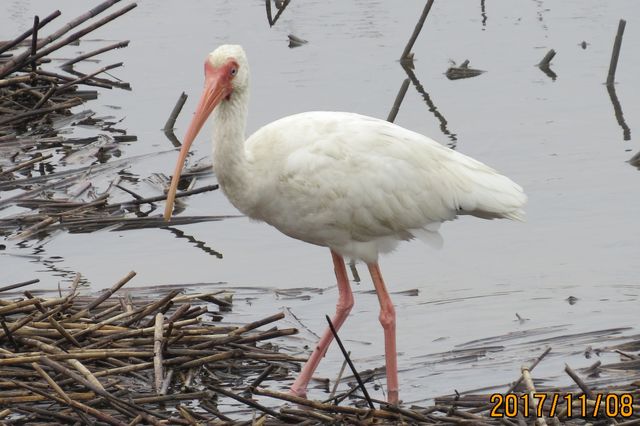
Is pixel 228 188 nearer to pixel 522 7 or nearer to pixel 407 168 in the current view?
pixel 407 168

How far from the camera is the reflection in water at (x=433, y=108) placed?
550 inches

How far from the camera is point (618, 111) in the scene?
1484 centimetres

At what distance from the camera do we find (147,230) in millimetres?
11648

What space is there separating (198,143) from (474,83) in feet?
12.6

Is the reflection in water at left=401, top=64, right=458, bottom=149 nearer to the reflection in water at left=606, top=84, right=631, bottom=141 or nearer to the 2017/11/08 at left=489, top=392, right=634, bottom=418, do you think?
the reflection in water at left=606, top=84, right=631, bottom=141

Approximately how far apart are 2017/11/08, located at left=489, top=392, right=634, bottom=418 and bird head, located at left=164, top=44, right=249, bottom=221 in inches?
91.8

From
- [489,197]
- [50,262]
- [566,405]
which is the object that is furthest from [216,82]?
[50,262]

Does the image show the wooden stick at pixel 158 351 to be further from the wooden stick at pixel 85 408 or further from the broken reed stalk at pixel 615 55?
the broken reed stalk at pixel 615 55

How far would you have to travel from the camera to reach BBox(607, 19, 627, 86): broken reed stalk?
49.2ft

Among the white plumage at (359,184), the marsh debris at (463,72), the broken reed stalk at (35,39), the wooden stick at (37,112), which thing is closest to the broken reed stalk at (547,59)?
the marsh debris at (463,72)

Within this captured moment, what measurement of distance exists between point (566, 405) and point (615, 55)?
881 cm

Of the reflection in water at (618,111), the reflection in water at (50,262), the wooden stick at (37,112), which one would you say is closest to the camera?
the reflection in water at (50,262)

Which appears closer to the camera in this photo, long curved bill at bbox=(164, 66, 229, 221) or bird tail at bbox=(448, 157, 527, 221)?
long curved bill at bbox=(164, 66, 229, 221)

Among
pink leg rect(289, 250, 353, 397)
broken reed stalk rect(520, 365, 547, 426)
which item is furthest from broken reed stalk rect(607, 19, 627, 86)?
broken reed stalk rect(520, 365, 547, 426)
